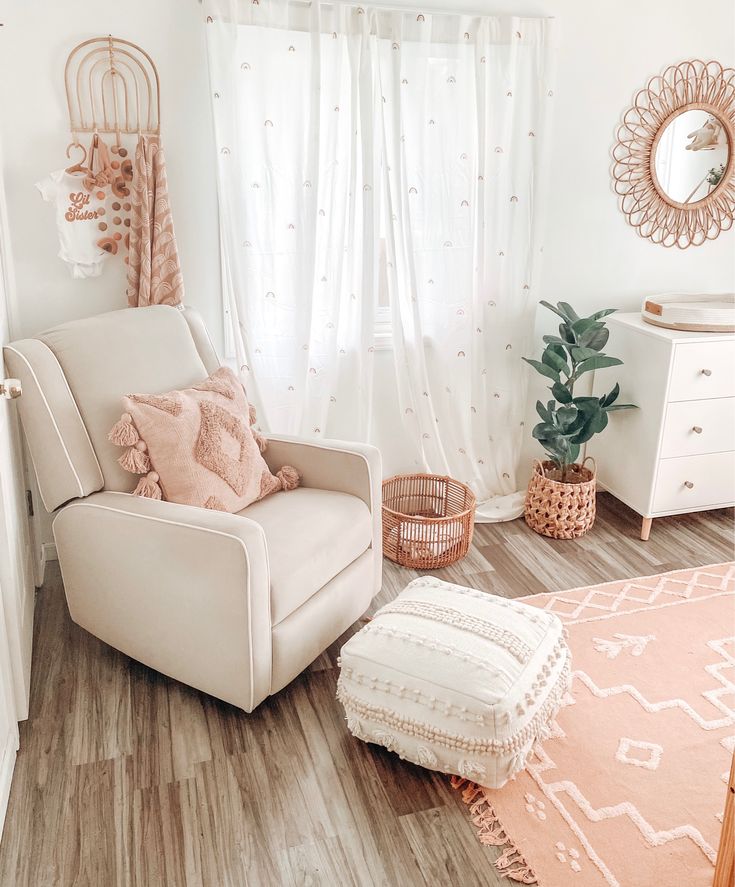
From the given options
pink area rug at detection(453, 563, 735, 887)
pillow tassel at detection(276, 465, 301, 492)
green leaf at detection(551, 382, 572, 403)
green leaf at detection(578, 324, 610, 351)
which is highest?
green leaf at detection(578, 324, 610, 351)

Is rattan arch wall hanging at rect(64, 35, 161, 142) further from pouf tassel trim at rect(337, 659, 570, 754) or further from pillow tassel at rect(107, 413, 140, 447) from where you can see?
pouf tassel trim at rect(337, 659, 570, 754)

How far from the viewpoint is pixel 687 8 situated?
122 inches

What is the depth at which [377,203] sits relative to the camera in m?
2.87

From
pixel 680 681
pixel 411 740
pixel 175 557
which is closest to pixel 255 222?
pixel 175 557

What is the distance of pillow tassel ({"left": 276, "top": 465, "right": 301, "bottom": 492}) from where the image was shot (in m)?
2.50

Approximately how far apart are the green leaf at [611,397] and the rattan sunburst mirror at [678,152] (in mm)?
703

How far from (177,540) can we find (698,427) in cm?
206

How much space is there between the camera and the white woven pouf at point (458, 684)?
1.79m

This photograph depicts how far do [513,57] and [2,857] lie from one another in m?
2.86

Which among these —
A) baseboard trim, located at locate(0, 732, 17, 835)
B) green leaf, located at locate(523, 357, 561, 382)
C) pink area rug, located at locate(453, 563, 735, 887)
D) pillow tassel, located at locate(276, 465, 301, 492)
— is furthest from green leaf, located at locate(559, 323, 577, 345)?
baseboard trim, located at locate(0, 732, 17, 835)

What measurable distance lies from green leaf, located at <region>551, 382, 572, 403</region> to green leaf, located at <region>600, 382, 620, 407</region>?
199 millimetres

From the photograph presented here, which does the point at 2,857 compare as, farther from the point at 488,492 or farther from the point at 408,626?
the point at 488,492

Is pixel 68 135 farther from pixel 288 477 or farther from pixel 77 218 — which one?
pixel 288 477

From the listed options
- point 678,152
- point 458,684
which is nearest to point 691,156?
point 678,152
